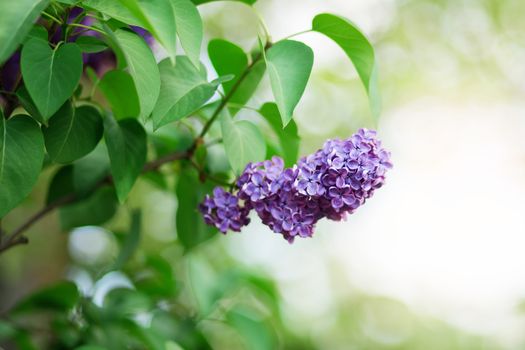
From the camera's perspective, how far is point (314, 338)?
3.14 metres

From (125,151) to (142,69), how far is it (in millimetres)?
183

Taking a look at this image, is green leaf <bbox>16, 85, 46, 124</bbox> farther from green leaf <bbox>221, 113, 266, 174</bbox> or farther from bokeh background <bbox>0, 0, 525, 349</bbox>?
bokeh background <bbox>0, 0, 525, 349</bbox>

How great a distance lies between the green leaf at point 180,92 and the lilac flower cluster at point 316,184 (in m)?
0.09

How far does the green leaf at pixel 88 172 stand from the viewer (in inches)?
32.6

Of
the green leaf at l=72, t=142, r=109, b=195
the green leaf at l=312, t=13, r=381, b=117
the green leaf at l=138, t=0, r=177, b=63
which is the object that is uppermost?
the green leaf at l=312, t=13, r=381, b=117

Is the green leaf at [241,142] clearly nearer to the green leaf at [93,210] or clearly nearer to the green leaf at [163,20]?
A: the green leaf at [163,20]

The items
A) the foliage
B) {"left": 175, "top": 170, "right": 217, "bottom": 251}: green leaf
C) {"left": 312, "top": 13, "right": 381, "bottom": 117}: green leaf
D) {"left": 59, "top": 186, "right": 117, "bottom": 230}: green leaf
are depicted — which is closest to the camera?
the foliage

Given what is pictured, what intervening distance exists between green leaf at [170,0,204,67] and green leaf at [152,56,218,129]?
0.07m

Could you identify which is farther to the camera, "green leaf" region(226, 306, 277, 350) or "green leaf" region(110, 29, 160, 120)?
"green leaf" region(226, 306, 277, 350)

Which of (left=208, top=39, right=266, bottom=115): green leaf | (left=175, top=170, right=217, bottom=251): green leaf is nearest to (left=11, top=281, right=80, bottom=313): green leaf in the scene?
(left=175, top=170, right=217, bottom=251): green leaf

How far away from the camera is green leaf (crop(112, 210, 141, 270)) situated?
2.98 feet

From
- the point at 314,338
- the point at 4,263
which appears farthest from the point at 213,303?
the point at 314,338

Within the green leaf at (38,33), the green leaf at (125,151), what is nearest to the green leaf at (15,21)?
the green leaf at (38,33)

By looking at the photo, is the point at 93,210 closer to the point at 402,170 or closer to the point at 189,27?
the point at 189,27
